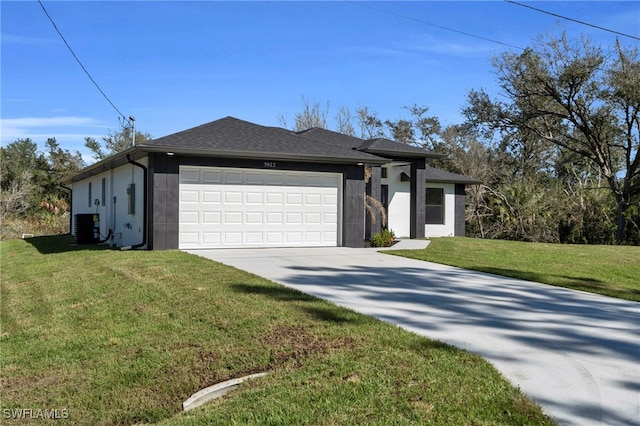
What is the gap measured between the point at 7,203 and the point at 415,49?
79.0 ft

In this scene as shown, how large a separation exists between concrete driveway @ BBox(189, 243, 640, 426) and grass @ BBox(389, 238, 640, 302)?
0.66m

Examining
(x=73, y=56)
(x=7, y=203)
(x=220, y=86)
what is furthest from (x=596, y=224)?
(x=7, y=203)

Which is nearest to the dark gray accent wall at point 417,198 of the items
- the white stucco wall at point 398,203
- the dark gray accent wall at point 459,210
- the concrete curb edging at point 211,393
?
the white stucco wall at point 398,203

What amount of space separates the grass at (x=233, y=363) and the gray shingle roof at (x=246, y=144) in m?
5.89

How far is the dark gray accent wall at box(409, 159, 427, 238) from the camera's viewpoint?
1897 centimetres

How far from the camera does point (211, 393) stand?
4.15 meters

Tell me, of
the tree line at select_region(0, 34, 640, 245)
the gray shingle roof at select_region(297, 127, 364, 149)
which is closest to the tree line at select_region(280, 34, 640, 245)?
the tree line at select_region(0, 34, 640, 245)

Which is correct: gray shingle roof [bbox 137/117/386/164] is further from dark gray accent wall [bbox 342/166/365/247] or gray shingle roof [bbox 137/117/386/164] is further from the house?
dark gray accent wall [bbox 342/166/365/247]

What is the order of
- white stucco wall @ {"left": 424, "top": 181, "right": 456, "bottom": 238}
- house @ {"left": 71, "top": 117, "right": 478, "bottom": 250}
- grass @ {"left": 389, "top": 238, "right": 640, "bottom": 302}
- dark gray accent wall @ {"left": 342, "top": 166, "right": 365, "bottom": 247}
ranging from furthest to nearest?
white stucco wall @ {"left": 424, "top": 181, "right": 456, "bottom": 238} → dark gray accent wall @ {"left": 342, "top": 166, "right": 365, "bottom": 247} → house @ {"left": 71, "top": 117, "right": 478, "bottom": 250} → grass @ {"left": 389, "top": 238, "right": 640, "bottom": 302}

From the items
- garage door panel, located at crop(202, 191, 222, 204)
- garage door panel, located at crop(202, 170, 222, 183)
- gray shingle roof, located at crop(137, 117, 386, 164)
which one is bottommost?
garage door panel, located at crop(202, 191, 222, 204)

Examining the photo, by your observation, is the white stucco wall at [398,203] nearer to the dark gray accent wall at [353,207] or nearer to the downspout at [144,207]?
the dark gray accent wall at [353,207]

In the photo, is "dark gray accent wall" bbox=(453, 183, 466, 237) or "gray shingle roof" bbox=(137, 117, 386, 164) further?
"dark gray accent wall" bbox=(453, 183, 466, 237)

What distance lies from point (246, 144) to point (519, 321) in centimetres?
987

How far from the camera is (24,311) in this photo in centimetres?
729
